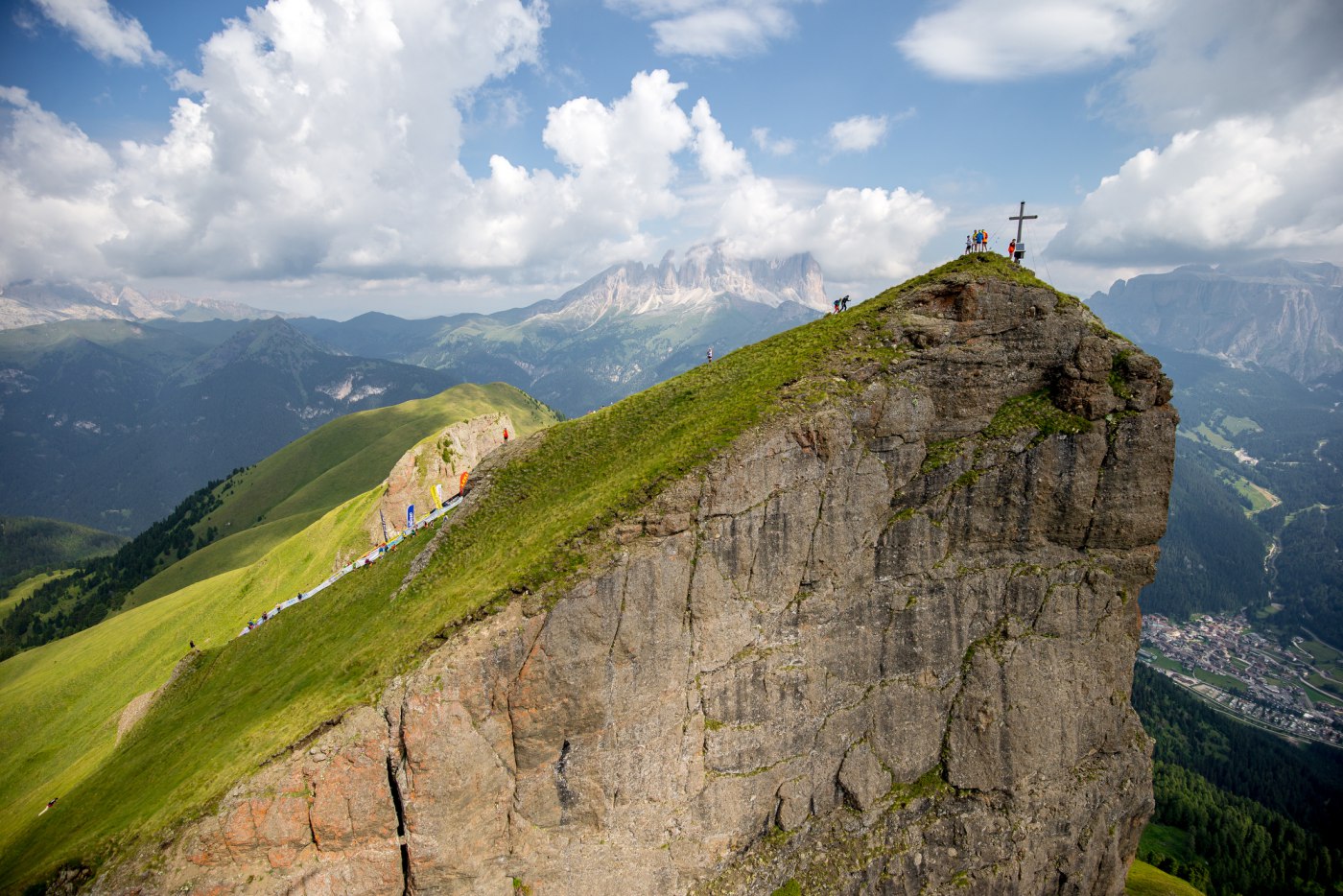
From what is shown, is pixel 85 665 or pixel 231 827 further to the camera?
pixel 85 665

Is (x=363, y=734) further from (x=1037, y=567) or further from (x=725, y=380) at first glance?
(x=1037, y=567)

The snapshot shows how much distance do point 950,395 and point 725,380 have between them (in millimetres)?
14247

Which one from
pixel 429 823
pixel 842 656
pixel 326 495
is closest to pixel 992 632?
pixel 842 656

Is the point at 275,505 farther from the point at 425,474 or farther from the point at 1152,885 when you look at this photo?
the point at 1152,885

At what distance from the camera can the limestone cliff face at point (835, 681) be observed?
26.5m

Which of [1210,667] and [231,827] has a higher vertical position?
[231,827]

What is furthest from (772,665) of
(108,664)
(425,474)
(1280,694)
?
(1280,694)

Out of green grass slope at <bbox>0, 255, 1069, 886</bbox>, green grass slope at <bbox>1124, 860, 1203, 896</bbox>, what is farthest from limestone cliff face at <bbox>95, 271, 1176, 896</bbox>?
green grass slope at <bbox>1124, 860, 1203, 896</bbox>

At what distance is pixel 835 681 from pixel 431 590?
24.0 m

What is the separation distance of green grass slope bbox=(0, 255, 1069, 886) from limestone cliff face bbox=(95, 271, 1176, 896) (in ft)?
6.27

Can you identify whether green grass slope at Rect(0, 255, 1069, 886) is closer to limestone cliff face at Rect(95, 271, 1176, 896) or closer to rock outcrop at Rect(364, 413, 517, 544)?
limestone cliff face at Rect(95, 271, 1176, 896)

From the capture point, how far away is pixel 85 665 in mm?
78438

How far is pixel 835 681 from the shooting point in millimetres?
32281

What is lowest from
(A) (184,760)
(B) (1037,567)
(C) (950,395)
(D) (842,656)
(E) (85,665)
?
(E) (85,665)
